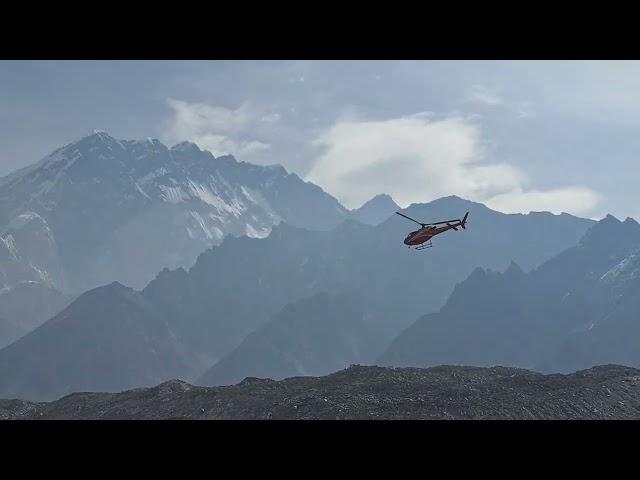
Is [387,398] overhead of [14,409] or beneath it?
beneath

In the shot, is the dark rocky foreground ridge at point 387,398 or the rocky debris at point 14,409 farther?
the rocky debris at point 14,409

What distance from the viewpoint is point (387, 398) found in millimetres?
59531

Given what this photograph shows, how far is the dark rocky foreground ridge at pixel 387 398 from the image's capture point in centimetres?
5656

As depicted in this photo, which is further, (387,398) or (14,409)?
(14,409)

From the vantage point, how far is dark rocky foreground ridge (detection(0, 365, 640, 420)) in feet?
186

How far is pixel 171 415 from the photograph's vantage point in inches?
2445

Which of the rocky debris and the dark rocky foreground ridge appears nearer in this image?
the dark rocky foreground ridge
